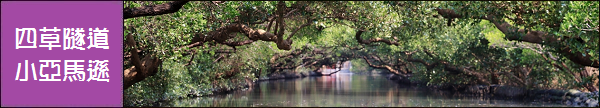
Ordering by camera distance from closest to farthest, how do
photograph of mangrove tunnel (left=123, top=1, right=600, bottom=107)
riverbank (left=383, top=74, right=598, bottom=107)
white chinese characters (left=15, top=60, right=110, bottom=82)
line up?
white chinese characters (left=15, top=60, right=110, bottom=82)
photograph of mangrove tunnel (left=123, top=1, right=600, bottom=107)
riverbank (left=383, top=74, right=598, bottom=107)

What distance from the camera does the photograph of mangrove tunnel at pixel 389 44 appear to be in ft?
35.8

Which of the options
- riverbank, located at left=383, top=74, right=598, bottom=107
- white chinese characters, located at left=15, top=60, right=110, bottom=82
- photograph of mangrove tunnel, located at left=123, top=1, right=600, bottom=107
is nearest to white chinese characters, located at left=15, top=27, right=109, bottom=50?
white chinese characters, located at left=15, top=60, right=110, bottom=82

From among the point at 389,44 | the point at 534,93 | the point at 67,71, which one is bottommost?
the point at 534,93

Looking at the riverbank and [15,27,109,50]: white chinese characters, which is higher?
[15,27,109,50]: white chinese characters

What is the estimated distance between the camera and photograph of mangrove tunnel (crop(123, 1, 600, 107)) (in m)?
10.9

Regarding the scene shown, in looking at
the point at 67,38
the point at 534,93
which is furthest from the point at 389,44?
the point at 67,38

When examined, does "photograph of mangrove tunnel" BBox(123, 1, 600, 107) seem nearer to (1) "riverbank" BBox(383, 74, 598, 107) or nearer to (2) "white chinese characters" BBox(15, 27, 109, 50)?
(1) "riverbank" BBox(383, 74, 598, 107)

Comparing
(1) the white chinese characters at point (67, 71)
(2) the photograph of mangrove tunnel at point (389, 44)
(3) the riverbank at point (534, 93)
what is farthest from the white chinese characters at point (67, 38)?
(3) the riverbank at point (534, 93)

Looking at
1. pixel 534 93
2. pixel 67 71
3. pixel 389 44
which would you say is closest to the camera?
pixel 67 71

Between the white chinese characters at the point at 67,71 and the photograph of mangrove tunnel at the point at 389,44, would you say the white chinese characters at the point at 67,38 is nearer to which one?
the white chinese characters at the point at 67,71

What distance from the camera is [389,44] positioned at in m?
20.1

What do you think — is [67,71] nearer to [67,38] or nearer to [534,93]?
[67,38]

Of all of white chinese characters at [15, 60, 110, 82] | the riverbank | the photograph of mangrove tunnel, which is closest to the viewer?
white chinese characters at [15, 60, 110, 82]

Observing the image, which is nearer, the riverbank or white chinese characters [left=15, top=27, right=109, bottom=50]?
white chinese characters [left=15, top=27, right=109, bottom=50]
